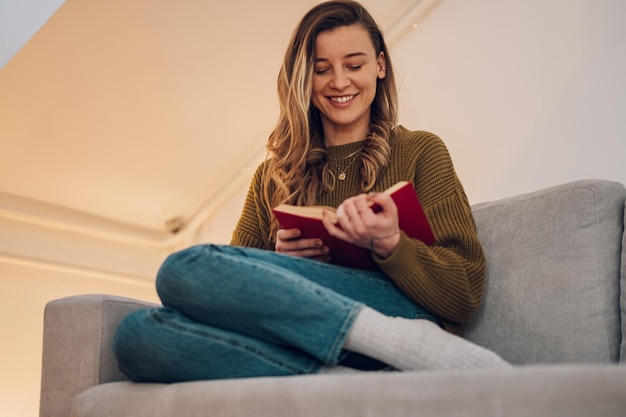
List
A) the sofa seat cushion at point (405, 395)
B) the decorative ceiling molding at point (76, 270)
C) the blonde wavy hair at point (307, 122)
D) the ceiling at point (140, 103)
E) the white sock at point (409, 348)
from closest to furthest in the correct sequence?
1. the sofa seat cushion at point (405, 395)
2. the white sock at point (409, 348)
3. the blonde wavy hair at point (307, 122)
4. the ceiling at point (140, 103)
5. the decorative ceiling molding at point (76, 270)

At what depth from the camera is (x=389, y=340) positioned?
38.0 inches

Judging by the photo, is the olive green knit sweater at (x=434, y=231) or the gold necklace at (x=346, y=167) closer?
the olive green knit sweater at (x=434, y=231)

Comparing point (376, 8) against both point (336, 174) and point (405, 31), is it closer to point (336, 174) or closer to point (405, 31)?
point (405, 31)

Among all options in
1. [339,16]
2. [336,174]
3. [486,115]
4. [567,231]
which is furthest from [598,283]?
[486,115]

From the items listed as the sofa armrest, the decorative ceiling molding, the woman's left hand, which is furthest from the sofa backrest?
the decorative ceiling molding

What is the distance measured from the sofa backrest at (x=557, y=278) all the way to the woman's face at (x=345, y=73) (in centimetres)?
38

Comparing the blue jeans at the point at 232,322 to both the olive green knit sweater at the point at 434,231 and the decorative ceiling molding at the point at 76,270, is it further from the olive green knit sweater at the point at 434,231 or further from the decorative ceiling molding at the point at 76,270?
the decorative ceiling molding at the point at 76,270

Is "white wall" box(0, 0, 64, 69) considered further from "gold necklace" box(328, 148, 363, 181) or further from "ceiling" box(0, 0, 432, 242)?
"gold necklace" box(328, 148, 363, 181)

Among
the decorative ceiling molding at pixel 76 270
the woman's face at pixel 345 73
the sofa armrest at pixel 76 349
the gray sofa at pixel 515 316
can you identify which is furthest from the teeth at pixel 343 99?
the decorative ceiling molding at pixel 76 270

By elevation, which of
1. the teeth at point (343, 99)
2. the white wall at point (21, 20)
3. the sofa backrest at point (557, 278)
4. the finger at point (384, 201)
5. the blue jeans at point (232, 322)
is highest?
the white wall at point (21, 20)

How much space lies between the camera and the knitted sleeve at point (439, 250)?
3.89 ft

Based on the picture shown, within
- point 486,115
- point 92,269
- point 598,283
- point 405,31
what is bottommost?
point 92,269

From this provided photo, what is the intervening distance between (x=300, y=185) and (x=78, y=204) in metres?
1.13

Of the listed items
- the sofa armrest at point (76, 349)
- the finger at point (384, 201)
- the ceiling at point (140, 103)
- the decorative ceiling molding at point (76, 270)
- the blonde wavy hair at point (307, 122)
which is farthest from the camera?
the decorative ceiling molding at point (76, 270)
